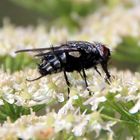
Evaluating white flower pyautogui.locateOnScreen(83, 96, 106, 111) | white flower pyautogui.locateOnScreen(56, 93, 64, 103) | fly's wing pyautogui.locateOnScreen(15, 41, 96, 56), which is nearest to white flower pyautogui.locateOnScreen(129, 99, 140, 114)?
white flower pyautogui.locateOnScreen(83, 96, 106, 111)

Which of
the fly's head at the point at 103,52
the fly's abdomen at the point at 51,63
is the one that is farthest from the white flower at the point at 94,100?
the fly's head at the point at 103,52

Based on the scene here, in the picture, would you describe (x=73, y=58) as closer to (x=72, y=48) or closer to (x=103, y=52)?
(x=72, y=48)

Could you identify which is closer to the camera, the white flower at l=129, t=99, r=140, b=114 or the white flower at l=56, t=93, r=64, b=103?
the white flower at l=129, t=99, r=140, b=114

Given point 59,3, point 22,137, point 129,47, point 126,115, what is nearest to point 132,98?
point 126,115

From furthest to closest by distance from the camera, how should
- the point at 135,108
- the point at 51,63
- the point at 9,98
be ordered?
1. the point at 51,63
2. the point at 9,98
3. the point at 135,108

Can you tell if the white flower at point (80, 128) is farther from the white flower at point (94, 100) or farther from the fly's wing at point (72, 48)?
the fly's wing at point (72, 48)

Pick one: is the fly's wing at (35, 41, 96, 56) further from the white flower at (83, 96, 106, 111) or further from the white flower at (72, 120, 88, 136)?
the white flower at (72, 120, 88, 136)

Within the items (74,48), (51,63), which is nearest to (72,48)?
(74,48)

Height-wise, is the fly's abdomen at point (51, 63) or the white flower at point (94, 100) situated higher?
the fly's abdomen at point (51, 63)
